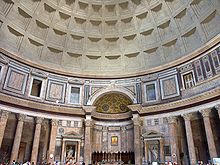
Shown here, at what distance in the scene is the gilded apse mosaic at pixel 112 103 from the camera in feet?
87.0

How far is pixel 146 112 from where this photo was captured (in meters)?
23.4

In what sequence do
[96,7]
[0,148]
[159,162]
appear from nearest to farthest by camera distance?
[0,148] → [159,162] → [96,7]

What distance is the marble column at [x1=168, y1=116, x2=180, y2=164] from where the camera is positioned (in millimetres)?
19719

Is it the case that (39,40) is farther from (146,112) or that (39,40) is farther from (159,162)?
(159,162)

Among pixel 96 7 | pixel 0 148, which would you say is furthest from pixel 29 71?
pixel 96 7

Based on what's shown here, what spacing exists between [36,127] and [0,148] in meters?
3.89

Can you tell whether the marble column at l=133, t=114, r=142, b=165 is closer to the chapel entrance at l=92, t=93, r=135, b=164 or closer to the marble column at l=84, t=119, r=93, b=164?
the chapel entrance at l=92, t=93, r=135, b=164

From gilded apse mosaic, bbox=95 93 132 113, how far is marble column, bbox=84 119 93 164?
11.1ft

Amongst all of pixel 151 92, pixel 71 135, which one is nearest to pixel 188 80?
pixel 151 92

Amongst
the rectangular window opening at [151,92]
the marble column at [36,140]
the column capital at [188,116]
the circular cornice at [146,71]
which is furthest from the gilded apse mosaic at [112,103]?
the column capital at [188,116]

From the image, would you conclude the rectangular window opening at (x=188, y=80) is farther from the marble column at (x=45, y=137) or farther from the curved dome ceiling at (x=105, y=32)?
the marble column at (x=45, y=137)

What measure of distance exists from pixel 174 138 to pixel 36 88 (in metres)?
17.2

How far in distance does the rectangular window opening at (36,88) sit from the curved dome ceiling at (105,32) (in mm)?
2344

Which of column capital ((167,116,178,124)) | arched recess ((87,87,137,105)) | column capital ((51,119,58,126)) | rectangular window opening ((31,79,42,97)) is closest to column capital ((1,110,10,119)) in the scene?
rectangular window opening ((31,79,42,97))
